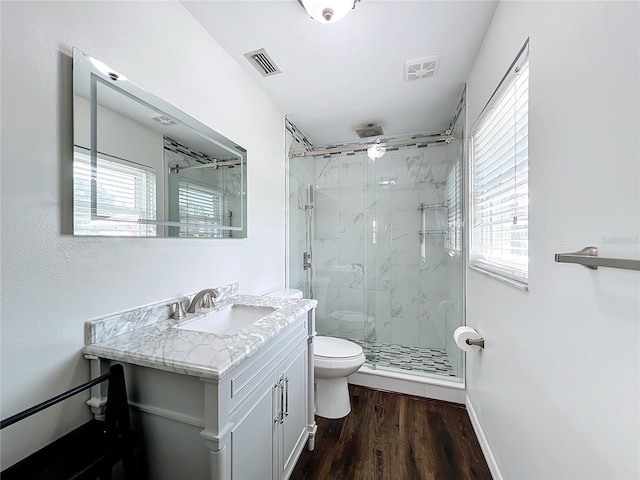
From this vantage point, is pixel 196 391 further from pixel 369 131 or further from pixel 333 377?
pixel 369 131

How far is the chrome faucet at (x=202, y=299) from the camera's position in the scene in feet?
4.29

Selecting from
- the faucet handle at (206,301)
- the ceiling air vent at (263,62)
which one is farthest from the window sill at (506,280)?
the ceiling air vent at (263,62)

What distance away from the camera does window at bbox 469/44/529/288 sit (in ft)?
3.63

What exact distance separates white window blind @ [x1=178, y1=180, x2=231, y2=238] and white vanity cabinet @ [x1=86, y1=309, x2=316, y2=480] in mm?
682

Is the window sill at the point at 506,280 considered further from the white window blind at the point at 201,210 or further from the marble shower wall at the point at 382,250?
the white window blind at the point at 201,210

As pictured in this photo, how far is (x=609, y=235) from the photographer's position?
607 millimetres

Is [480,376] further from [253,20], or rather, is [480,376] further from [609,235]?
[253,20]

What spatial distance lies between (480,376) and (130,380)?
6.09ft

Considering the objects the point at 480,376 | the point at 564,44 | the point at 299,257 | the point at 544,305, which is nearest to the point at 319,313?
the point at 299,257

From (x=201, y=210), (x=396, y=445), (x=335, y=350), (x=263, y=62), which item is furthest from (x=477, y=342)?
(x=263, y=62)

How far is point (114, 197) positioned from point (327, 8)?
4.01 ft

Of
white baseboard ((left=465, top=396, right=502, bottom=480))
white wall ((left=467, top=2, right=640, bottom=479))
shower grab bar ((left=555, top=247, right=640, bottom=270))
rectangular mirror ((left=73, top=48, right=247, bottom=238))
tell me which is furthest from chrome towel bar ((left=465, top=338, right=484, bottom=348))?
rectangular mirror ((left=73, top=48, right=247, bottom=238))

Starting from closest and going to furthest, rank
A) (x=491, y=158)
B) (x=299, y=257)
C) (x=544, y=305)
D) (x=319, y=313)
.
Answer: (x=544, y=305) < (x=491, y=158) < (x=299, y=257) < (x=319, y=313)

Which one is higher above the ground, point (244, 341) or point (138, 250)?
point (138, 250)
